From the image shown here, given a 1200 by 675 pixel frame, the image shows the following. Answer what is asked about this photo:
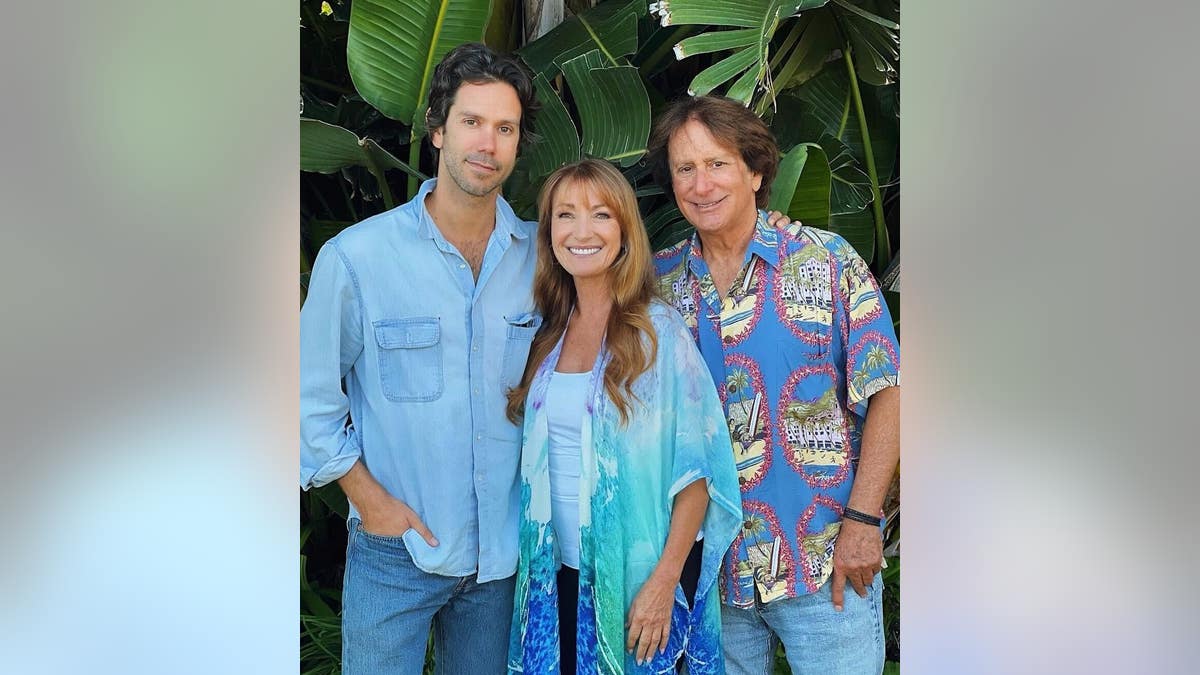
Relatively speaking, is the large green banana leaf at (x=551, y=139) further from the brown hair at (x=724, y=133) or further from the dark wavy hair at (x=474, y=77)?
the brown hair at (x=724, y=133)

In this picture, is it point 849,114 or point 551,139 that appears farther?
point 849,114

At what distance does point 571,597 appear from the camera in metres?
2.20

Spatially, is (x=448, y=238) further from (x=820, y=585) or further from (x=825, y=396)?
A: (x=820, y=585)

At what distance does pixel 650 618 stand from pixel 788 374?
0.64 meters

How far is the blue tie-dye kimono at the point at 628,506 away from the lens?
2.12m

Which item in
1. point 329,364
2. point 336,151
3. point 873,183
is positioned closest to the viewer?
point 329,364

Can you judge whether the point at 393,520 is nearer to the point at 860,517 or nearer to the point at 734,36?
the point at 860,517

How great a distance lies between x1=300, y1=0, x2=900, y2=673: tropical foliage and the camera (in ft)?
7.52

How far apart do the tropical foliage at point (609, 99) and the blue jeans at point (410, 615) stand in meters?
0.19

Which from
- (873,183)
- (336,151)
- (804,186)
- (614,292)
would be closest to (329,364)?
(336,151)

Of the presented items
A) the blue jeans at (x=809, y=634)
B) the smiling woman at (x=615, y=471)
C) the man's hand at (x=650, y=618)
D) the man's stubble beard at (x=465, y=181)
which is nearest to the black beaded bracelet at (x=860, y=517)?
the blue jeans at (x=809, y=634)

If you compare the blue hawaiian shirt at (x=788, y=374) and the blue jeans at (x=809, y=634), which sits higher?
the blue hawaiian shirt at (x=788, y=374)

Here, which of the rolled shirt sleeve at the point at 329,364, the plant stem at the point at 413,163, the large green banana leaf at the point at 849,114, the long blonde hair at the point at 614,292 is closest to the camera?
the long blonde hair at the point at 614,292

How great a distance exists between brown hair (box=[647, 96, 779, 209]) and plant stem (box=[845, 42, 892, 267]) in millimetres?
342
